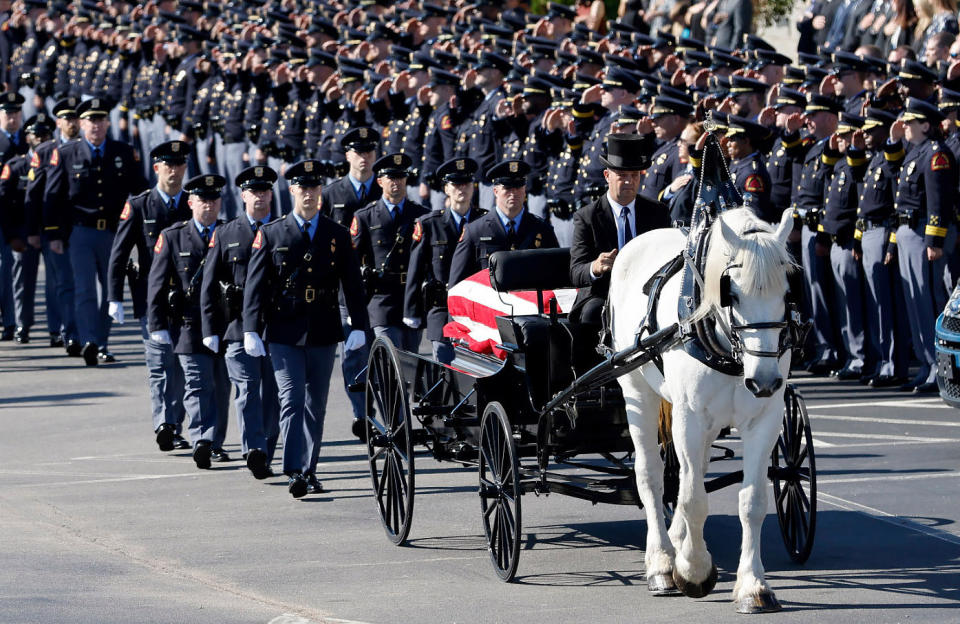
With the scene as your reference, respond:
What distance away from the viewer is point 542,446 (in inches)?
388

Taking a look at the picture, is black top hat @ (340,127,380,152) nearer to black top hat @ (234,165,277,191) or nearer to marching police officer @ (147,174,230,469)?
marching police officer @ (147,174,230,469)

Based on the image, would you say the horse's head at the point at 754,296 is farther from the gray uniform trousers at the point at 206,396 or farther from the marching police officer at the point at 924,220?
the marching police officer at the point at 924,220

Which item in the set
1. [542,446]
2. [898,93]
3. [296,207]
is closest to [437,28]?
[898,93]

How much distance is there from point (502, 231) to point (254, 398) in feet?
6.98

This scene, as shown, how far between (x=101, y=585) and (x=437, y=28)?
15947 millimetres

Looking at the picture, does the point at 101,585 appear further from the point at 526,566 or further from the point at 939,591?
the point at 939,591

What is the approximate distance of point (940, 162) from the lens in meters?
14.8

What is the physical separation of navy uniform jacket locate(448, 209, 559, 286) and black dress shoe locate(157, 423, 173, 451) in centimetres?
254

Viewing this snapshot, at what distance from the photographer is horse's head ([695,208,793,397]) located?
813cm

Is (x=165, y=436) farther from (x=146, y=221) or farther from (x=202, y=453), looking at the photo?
(x=146, y=221)

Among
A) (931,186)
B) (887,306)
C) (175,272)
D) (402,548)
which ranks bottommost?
(402,548)

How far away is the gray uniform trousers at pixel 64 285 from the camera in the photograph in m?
18.6

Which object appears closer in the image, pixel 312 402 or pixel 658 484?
pixel 658 484

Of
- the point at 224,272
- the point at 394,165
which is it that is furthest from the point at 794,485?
the point at 394,165
